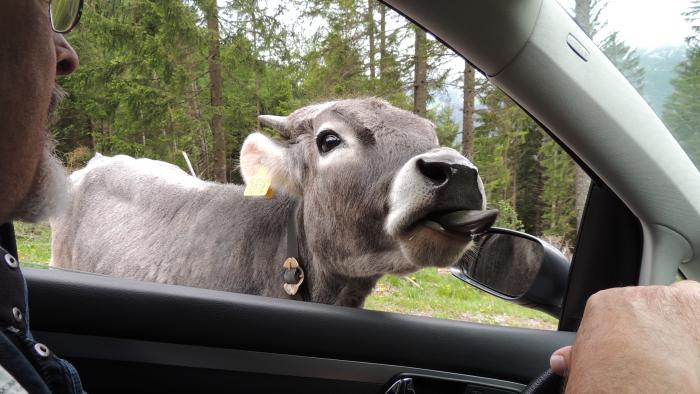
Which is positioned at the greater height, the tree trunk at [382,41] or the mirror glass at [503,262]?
the tree trunk at [382,41]

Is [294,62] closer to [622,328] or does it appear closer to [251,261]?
[251,261]

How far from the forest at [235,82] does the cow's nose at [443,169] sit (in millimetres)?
944

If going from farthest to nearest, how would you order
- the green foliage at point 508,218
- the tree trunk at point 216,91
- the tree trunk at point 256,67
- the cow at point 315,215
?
the green foliage at point 508,218 → the tree trunk at point 216,91 → the tree trunk at point 256,67 → the cow at point 315,215

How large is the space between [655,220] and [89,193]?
13.3 feet

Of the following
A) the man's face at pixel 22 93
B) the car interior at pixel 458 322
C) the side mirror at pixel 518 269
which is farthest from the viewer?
the side mirror at pixel 518 269

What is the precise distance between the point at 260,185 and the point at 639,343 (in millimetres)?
2094

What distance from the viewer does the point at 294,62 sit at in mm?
3639

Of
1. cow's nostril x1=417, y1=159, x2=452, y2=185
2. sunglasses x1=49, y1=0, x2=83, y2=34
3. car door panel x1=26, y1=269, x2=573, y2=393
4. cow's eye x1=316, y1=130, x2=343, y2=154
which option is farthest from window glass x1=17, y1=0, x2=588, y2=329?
sunglasses x1=49, y1=0, x2=83, y2=34

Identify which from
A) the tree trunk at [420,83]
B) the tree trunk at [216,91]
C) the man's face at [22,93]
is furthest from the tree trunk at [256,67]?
the man's face at [22,93]

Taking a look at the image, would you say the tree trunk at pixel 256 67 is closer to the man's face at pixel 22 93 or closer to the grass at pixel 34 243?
the grass at pixel 34 243

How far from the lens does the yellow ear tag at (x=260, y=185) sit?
275 centimetres

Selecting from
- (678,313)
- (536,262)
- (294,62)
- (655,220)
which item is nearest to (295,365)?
(536,262)

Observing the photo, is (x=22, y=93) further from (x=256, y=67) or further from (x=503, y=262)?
(x=256, y=67)

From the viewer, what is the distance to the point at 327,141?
2.60 meters
